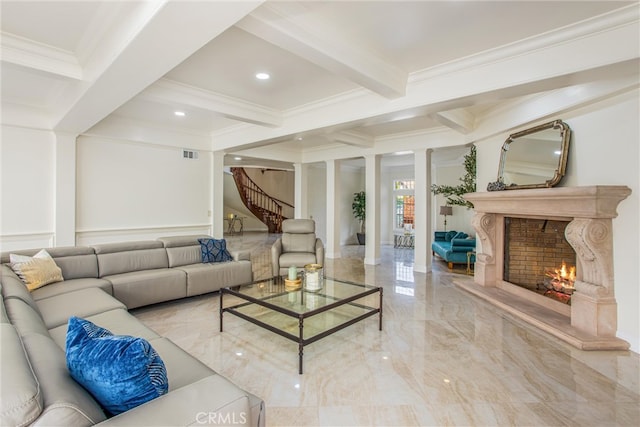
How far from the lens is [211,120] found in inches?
209

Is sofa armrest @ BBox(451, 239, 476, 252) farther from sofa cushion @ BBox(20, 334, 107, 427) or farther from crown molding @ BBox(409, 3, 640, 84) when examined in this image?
sofa cushion @ BBox(20, 334, 107, 427)

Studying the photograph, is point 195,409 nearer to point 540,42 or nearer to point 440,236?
point 540,42

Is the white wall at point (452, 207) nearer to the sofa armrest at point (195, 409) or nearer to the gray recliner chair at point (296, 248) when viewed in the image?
the gray recliner chair at point (296, 248)

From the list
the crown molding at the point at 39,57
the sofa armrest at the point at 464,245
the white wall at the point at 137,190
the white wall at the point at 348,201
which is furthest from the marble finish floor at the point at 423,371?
the white wall at the point at 348,201

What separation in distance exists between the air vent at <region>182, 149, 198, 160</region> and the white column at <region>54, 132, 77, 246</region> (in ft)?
5.43

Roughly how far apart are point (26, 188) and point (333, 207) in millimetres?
5442

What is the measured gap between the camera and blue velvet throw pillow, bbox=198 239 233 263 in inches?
182

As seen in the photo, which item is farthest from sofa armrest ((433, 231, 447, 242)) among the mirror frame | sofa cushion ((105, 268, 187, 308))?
sofa cushion ((105, 268, 187, 308))

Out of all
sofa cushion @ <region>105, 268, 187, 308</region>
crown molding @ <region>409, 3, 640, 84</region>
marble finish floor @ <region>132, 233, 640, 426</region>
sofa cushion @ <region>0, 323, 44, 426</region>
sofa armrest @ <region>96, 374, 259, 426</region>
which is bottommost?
marble finish floor @ <region>132, 233, 640, 426</region>

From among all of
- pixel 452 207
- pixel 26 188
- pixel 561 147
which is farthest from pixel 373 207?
pixel 26 188

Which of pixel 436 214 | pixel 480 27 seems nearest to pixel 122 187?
pixel 480 27

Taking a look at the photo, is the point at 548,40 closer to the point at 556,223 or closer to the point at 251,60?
the point at 556,223

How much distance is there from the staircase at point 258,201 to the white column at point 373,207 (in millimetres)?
6870

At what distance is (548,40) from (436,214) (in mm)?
6837
